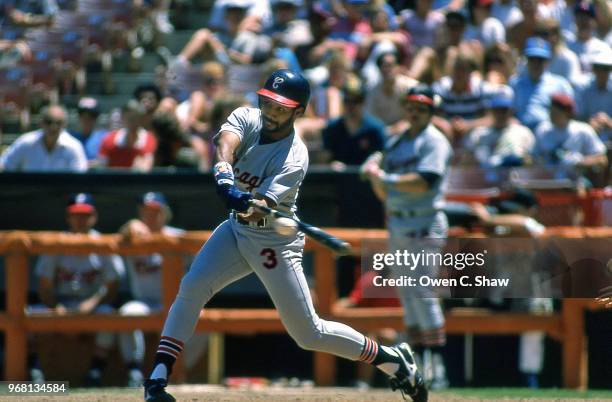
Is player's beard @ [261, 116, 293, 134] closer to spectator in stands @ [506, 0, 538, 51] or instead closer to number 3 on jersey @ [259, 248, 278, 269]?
number 3 on jersey @ [259, 248, 278, 269]

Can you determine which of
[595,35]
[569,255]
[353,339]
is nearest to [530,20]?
[595,35]

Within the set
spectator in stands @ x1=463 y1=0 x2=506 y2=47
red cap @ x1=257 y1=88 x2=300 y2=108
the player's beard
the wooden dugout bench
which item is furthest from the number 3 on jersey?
spectator in stands @ x1=463 y1=0 x2=506 y2=47

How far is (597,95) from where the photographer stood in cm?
1066

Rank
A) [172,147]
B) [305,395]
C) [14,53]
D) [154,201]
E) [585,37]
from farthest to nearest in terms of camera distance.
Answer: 1. [14,53]
2. [585,37]
3. [172,147]
4. [154,201]
5. [305,395]

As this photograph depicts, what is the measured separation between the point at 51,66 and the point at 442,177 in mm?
5341

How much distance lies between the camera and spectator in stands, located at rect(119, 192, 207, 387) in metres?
9.32

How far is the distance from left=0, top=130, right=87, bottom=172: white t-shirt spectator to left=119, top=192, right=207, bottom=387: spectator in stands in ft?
2.61

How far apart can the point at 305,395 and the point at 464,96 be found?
3663 millimetres

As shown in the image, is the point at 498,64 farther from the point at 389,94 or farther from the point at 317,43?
the point at 317,43

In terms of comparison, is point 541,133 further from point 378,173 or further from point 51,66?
point 51,66

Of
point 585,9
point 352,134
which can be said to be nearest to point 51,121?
Answer: point 352,134

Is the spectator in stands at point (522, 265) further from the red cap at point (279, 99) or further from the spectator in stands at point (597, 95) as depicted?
the red cap at point (279, 99)

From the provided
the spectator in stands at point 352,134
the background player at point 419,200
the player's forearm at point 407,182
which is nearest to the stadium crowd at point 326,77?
the spectator in stands at point 352,134

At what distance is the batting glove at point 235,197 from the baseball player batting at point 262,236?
18 cm
